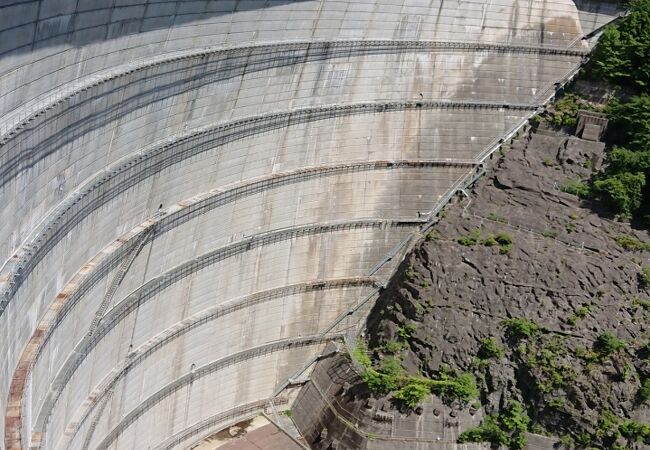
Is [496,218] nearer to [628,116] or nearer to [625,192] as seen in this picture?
[625,192]

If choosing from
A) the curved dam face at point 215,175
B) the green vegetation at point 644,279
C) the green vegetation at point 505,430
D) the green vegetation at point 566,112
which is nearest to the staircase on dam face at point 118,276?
the curved dam face at point 215,175

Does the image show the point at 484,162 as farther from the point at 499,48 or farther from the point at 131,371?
the point at 131,371

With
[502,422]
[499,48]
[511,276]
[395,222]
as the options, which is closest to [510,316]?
[511,276]

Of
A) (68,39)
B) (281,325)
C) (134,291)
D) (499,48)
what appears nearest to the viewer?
(68,39)

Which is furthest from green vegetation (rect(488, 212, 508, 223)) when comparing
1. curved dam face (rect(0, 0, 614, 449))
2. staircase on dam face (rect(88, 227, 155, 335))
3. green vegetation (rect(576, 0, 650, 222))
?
staircase on dam face (rect(88, 227, 155, 335))

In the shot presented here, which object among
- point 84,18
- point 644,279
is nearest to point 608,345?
point 644,279

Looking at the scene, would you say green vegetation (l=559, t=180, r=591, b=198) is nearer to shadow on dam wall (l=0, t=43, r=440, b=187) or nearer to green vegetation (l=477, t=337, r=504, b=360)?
green vegetation (l=477, t=337, r=504, b=360)
